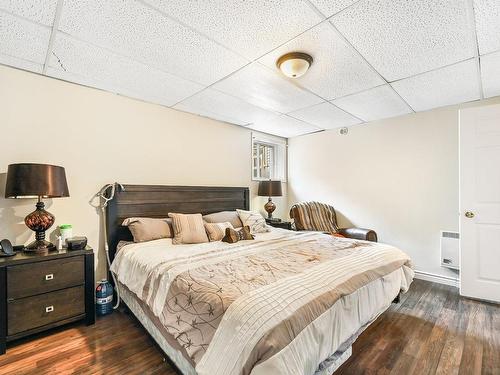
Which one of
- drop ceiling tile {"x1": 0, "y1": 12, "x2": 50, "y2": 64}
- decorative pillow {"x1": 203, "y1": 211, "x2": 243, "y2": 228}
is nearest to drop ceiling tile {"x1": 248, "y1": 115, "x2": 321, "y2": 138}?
decorative pillow {"x1": 203, "y1": 211, "x2": 243, "y2": 228}

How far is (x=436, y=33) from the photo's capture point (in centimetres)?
173

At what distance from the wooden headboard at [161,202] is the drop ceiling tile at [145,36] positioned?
1.43m

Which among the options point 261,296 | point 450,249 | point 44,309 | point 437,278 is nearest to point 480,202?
point 450,249

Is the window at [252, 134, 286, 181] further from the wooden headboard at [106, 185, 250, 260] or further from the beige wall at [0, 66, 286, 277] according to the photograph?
the beige wall at [0, 66, 286, 277]

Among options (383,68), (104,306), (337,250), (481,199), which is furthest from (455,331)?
(104,306)

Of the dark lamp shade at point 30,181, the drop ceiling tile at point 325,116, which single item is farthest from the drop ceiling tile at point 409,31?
the dark lamp shade at point 30,181

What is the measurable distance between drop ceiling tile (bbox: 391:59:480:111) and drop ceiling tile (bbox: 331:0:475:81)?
7.5 inches

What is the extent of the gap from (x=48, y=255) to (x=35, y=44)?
1.66m

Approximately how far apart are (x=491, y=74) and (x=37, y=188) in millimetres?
4181

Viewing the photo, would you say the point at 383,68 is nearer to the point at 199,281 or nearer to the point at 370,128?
the point at 370,128

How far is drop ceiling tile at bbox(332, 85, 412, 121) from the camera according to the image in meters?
2.77

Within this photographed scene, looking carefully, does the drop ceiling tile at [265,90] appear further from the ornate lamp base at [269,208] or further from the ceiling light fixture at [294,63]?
the ornate lamp base at [269,208]

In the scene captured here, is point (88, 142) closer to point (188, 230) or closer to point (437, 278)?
point (188, 230)

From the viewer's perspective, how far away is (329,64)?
84.6 inches
